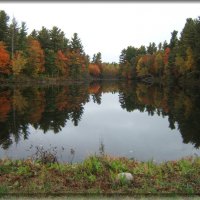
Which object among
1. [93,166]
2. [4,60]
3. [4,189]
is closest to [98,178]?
[93,166]

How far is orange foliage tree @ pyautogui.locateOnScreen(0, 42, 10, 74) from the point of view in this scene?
69688 mm

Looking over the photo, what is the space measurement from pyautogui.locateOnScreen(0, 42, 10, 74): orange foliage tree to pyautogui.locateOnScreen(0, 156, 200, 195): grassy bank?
60.8 m

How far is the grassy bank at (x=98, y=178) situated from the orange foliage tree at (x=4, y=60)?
6080 centimetres

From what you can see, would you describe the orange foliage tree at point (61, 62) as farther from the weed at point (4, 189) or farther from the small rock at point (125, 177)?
the weed at point (4, 189)

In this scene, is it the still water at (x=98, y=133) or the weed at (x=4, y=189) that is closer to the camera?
the weed at (x=4, y=189)

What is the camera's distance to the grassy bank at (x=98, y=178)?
8.55 meters

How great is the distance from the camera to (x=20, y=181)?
365 inches

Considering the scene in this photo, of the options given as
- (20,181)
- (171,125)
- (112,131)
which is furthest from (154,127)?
(20,181)

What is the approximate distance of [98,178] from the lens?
31.6ft

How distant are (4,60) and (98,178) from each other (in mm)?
63117

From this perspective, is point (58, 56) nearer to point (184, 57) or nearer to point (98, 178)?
point (184, 57)

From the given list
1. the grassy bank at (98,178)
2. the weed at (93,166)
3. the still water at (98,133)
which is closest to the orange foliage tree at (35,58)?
the still water at (98,133)

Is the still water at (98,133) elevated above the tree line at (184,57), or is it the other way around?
the tree line at (184,57)

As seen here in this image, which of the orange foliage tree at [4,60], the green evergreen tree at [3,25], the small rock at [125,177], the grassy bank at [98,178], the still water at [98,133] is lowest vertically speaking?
the still water at [98,133]
